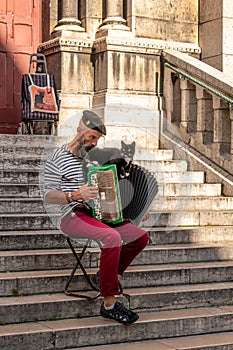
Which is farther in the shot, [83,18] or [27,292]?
[83,18]

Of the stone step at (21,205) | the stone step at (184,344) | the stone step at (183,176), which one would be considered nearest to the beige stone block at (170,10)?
the stone step at (183,176)

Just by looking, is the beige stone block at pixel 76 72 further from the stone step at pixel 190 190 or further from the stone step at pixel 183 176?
the stone step at pixel 190 190

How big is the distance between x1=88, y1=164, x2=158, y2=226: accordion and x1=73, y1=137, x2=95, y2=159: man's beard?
1.22 feet

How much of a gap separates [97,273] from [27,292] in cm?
63

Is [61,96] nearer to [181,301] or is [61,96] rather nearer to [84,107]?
[84,107]

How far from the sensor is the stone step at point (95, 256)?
7297 mm

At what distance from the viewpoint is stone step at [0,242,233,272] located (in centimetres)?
730

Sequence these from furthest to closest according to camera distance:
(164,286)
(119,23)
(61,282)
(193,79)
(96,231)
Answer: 1. (119,23)
2. (193,79)
3. (164,286)
4. (61,282)
5. (96,231)

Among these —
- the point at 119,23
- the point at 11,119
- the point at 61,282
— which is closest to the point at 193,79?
the point at 119,23

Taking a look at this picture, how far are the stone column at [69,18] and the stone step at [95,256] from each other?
4.11 meters

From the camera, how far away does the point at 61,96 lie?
1116 cm

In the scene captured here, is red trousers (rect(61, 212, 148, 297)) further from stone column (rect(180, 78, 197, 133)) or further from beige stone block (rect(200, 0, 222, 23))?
beige stone block (rect(200, 0, 222, 23))

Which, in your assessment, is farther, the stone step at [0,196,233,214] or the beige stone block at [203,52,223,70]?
the beige stone block at [203,52,223,70]

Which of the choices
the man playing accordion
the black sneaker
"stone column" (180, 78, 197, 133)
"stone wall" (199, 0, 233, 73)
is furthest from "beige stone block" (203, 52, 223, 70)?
the black sneaker
